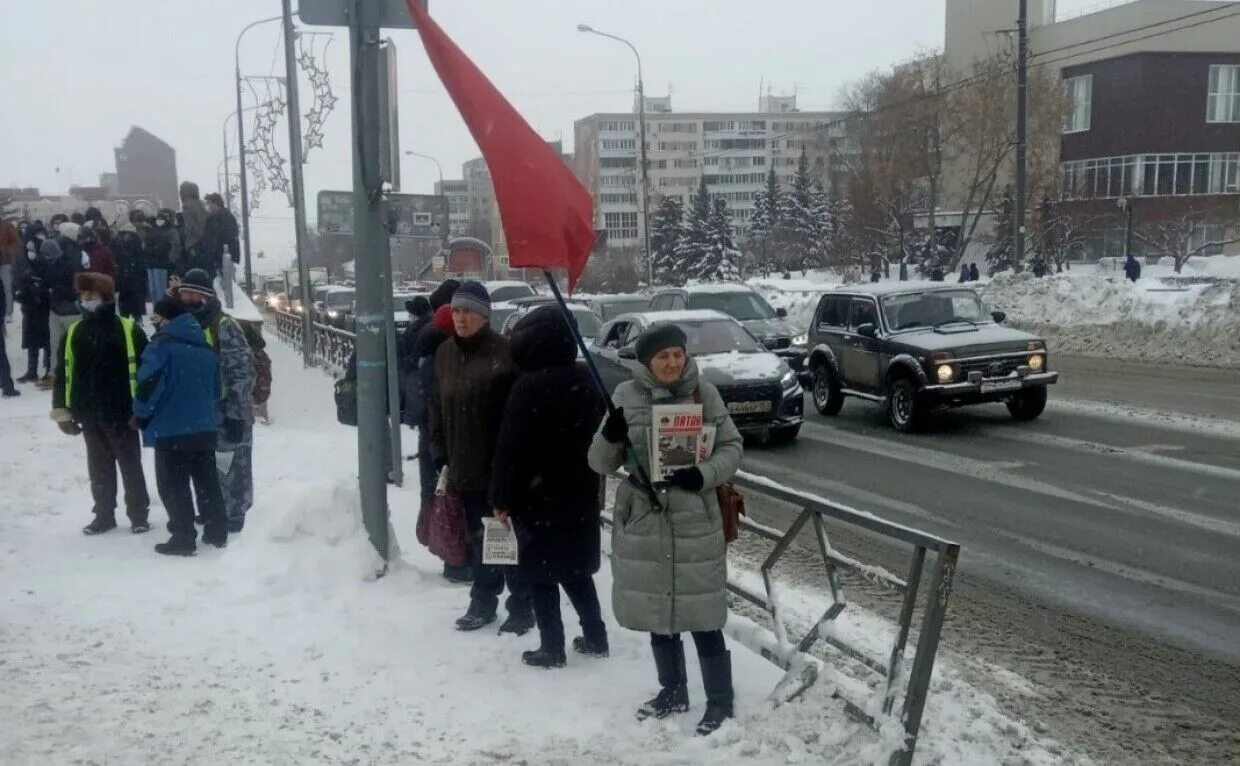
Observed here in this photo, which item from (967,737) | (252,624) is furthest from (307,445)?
(967,737)

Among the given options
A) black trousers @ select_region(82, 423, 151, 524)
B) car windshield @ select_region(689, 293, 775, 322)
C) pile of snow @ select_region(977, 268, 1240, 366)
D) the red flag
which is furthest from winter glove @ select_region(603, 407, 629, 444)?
pile of snow @ select_region(977, 268, 1240, 366)

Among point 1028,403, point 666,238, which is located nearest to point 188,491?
point 1028,403

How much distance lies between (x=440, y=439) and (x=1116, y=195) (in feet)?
200

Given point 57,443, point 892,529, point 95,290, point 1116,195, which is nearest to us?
point 892,529

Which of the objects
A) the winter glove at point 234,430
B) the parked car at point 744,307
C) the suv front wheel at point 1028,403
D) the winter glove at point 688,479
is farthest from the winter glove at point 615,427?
the parked car at point 744,307

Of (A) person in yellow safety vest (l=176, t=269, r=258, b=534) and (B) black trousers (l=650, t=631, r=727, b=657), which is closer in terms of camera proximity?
(B) black trousers (l=650, t=631, r=727, b=657)

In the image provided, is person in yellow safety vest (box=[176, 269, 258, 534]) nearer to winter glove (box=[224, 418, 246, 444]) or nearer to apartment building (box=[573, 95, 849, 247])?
winter glove (box=[224, 418, 246, 444])

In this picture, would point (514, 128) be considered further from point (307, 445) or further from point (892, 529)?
point (307, 445)

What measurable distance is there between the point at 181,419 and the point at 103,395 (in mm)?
884

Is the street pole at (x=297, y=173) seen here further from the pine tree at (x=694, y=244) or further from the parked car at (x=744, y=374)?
the pine tree at (x=694, y=244)

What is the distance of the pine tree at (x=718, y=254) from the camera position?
7188 centimetres

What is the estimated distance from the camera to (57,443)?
10875 millimetres

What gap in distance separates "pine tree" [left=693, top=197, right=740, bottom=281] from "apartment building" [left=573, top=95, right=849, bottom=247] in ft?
166

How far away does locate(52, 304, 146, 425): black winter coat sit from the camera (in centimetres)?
734
